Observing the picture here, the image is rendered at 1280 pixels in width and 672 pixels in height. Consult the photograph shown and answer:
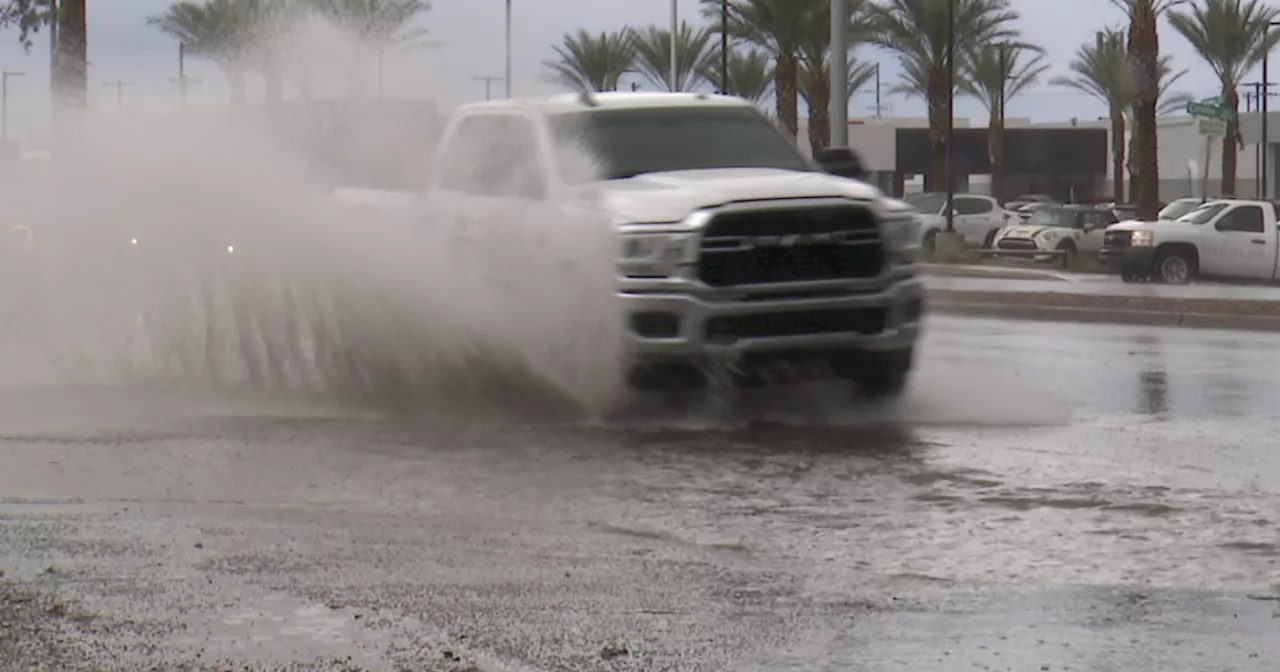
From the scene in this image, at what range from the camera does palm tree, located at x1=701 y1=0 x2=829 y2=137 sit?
55344 mm

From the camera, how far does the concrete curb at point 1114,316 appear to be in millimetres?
21625

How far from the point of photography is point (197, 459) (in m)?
10.4

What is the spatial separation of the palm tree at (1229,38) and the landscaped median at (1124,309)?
41.3m

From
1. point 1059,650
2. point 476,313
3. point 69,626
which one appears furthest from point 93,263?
point 1059,650

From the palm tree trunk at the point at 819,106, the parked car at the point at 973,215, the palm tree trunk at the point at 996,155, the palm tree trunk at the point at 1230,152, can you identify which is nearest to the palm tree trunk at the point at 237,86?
the parked car at the point at 973,215

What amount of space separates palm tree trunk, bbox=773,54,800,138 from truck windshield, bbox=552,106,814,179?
142ft

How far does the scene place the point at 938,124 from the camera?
70.0 metres

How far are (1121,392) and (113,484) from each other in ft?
23.6

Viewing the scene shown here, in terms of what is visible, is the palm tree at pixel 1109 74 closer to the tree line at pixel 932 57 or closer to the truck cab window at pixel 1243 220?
the tree line at pixel 932 57

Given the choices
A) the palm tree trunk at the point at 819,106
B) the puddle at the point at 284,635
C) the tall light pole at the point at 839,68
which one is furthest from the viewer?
the palm tree trunk at the point at 819,106

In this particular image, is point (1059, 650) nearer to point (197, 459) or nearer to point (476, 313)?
point (197, 459)

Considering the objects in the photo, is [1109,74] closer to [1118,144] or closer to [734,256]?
[1118,144]

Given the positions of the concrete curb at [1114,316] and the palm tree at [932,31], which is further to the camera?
the palm tree at [932,31]

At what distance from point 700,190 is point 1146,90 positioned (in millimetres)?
33872
